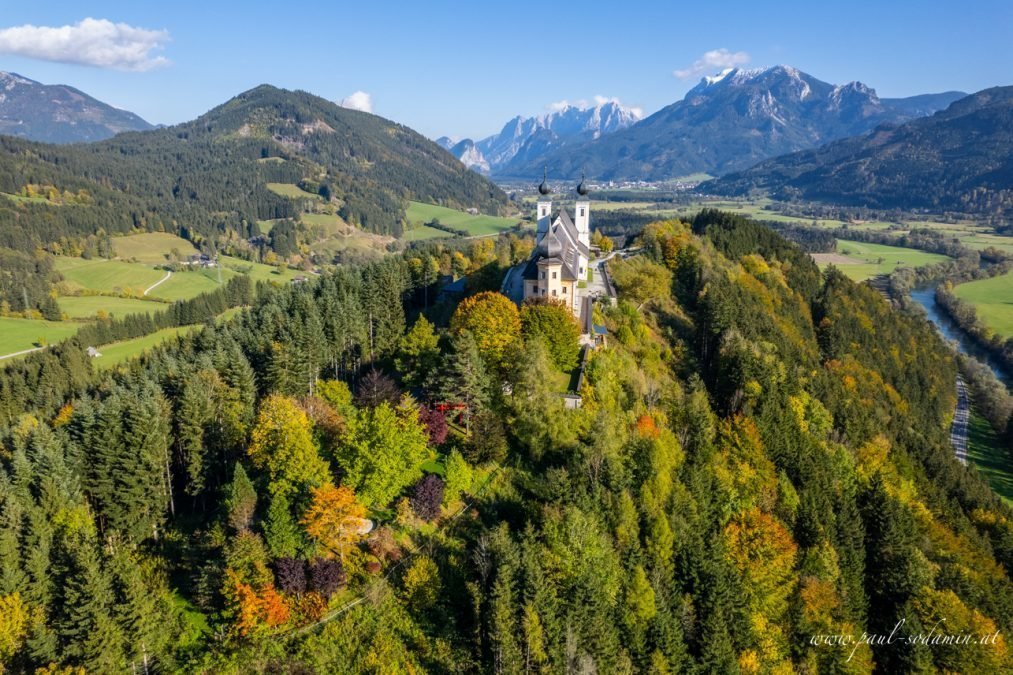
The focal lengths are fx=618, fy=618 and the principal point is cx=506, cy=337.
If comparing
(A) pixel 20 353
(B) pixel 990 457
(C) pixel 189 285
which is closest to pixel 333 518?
(A) pixel 20 353

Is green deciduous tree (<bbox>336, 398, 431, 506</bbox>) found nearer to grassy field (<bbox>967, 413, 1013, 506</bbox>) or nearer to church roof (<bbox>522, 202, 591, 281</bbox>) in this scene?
church roof (<bbox>522, 202, 591, 281</bbox>)

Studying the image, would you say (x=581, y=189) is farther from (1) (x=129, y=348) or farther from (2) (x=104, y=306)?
(2) (x=104, y=306)

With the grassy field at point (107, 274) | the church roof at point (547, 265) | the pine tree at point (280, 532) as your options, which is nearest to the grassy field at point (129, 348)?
the grassy field at point (107, 274)

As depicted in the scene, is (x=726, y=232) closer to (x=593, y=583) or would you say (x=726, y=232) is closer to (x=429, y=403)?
(x=429, y=403)

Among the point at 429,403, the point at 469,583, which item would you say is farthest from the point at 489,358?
the point at 469,583

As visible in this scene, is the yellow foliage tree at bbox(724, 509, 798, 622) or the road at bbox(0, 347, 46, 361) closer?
the yellow foliage tree at bbox(724, 509, 798, 622)

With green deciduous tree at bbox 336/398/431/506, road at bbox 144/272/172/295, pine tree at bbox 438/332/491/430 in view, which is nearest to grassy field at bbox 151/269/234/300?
road at bbox 144/272/172/295
